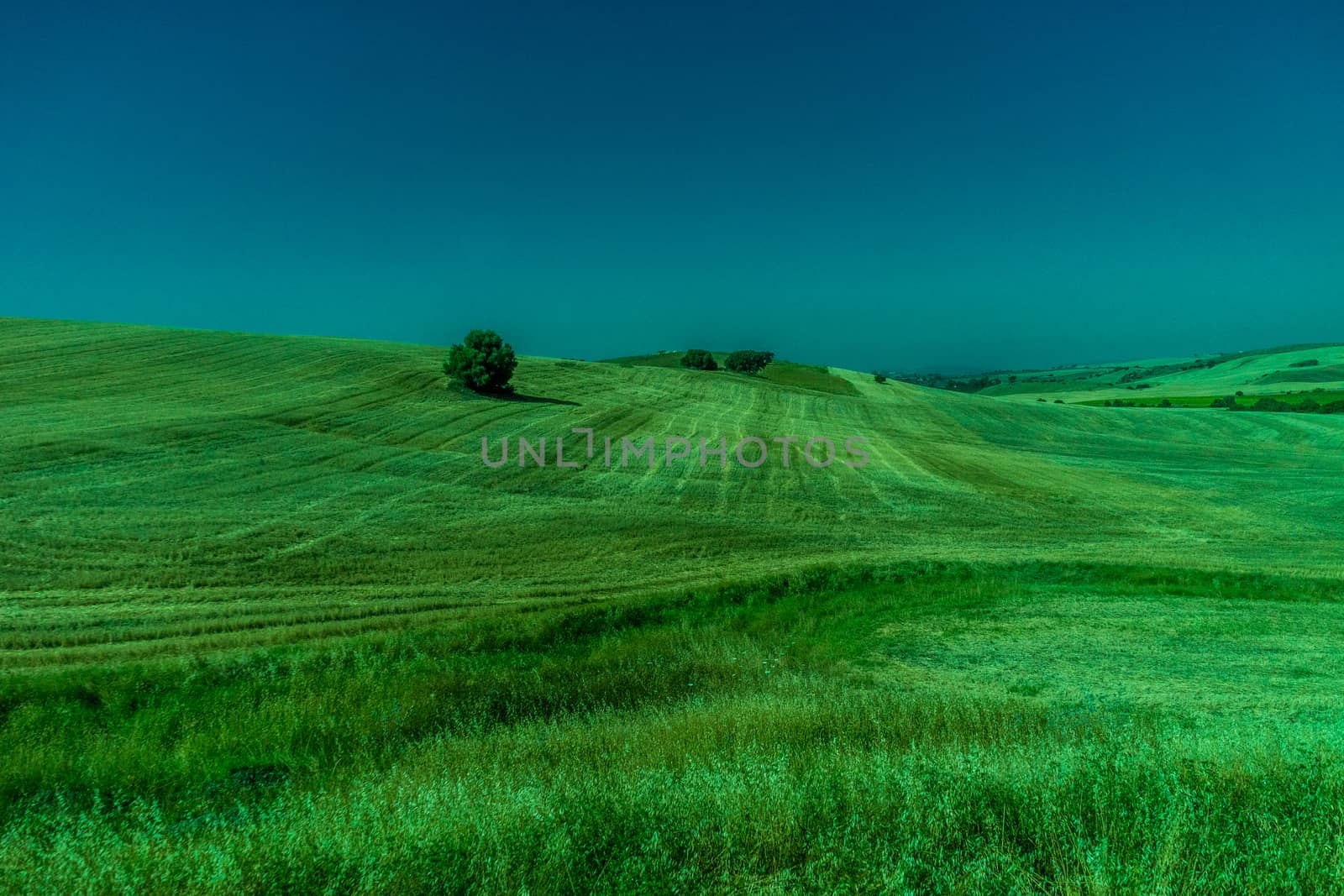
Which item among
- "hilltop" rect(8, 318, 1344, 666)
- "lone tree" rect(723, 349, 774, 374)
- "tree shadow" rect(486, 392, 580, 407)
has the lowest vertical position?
"hilltop" rect(8, 318, 1344, 666)

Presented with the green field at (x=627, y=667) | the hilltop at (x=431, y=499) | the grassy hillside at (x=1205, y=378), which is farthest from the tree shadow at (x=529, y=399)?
the grassy hillside at (x=1205, y=378)

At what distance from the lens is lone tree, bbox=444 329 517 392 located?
147 ft

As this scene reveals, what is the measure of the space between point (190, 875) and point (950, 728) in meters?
6.13

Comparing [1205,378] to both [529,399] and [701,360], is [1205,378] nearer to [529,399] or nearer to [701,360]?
[701,360]

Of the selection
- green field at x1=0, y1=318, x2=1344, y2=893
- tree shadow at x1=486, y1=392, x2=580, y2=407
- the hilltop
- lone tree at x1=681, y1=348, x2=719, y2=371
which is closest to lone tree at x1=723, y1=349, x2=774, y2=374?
lone tree at x1=681, y1=348, x2=719, y2=371

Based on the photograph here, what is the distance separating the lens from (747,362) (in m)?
80.1

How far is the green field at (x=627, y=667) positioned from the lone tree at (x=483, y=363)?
9237mm

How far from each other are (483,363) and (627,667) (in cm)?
3700

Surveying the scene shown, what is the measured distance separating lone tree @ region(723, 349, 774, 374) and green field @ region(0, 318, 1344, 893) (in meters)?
44.8

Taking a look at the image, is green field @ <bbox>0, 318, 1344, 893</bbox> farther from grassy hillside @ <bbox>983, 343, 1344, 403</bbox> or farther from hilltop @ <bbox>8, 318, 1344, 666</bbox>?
grassy hillside @ <bbox>983, 343, 1344, 403</bbox>

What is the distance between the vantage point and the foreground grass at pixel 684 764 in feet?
11.8

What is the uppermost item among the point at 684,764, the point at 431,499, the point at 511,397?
the point at 511,397

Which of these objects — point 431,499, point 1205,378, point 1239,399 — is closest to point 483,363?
point 431,499

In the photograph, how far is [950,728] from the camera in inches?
271
